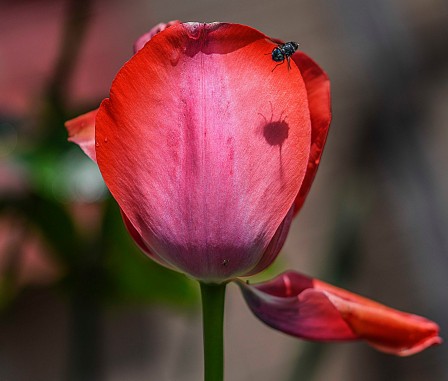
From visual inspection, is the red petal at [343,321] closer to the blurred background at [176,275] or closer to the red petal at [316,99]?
the red petal at [316,99]

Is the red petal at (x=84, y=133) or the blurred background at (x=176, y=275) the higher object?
the red petal at (x=84, y=133)

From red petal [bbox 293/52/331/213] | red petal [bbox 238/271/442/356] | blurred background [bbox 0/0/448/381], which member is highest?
red petal [bbox 293/52/331/213]

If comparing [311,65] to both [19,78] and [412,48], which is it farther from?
[19,78]

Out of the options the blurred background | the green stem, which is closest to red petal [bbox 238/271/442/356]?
the green stem

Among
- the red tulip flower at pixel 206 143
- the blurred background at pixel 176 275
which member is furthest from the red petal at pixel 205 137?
the blurred background at pixel 176 275

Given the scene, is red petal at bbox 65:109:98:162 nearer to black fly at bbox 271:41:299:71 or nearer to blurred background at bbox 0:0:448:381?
black fly at bbox 271:41:299:71

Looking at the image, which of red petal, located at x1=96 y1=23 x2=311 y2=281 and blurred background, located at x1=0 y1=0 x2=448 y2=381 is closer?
red petal, located at x1=96 y1=23 x2=311 y2=281

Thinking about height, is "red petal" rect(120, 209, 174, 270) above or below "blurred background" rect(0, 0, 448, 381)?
above
